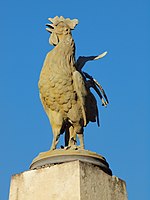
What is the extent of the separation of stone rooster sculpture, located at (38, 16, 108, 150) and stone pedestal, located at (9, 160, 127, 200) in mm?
627

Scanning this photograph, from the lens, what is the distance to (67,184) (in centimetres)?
774

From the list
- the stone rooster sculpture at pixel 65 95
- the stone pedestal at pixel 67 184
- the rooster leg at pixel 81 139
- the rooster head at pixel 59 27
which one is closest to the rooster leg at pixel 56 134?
the stone rooster sculpture at pixel 65 95

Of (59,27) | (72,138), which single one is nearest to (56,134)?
(72,138)

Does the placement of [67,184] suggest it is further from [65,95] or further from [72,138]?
[65,95]

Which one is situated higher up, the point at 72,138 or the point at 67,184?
the point at 72,138

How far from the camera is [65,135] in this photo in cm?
900

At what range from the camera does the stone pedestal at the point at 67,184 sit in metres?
7.69

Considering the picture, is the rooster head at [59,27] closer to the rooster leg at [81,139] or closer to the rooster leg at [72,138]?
the rooster leg at [72,138]

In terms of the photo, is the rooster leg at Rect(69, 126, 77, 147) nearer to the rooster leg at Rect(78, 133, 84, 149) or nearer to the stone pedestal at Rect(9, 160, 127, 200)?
the rooster leg at Rect(78, 133, 84, 149)

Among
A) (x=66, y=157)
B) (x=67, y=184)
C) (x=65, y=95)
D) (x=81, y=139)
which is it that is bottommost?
(x=67, y=184)

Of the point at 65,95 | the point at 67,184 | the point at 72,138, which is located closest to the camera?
the point at 67,184

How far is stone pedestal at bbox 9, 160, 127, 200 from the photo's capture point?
Result: 769 cm

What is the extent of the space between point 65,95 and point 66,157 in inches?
47.4

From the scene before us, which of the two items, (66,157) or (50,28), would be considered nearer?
(66,157)
